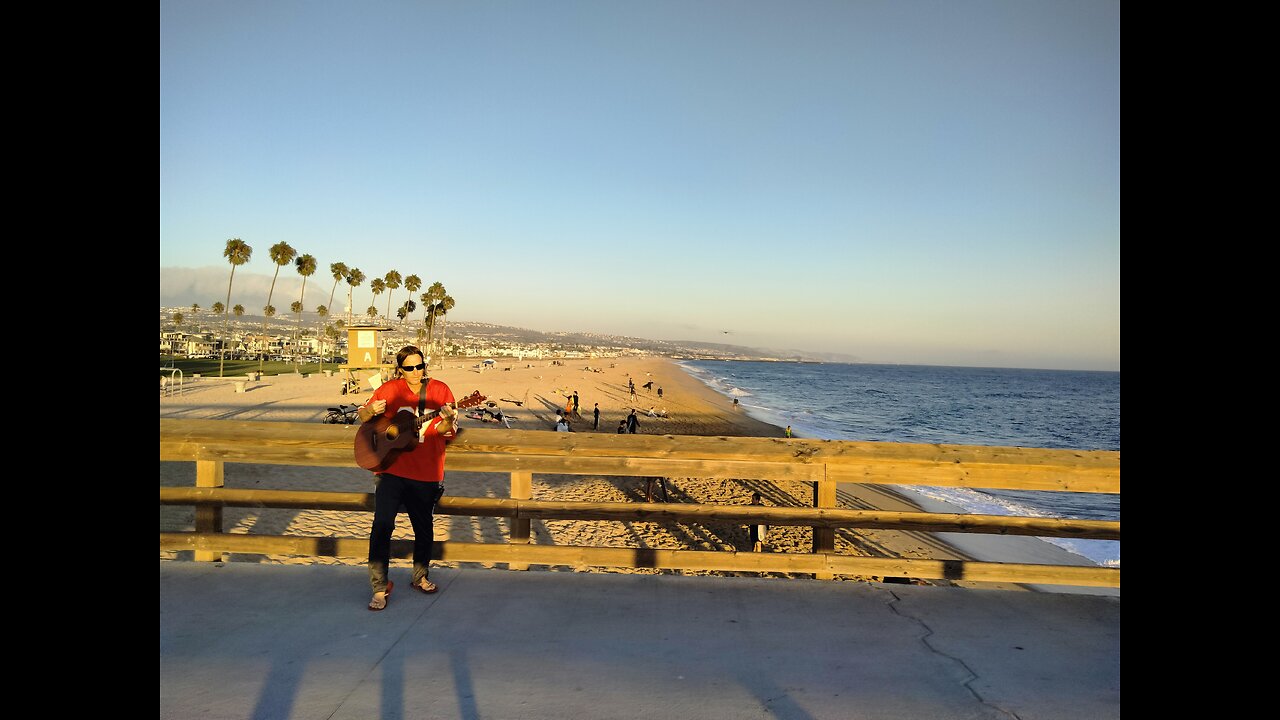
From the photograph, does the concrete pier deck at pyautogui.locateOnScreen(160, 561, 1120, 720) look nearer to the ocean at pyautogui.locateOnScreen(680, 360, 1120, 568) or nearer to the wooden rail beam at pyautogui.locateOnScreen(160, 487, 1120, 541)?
the wooden rail beam at pyautogui.locateOnScreen(160, 487, 1120, 541)

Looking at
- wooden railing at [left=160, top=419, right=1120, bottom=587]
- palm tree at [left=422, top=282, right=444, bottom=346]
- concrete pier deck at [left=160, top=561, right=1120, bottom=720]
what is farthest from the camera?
palm tree at [left=422, top=282, right=444, bottom=346]

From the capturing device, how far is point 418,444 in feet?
14.3

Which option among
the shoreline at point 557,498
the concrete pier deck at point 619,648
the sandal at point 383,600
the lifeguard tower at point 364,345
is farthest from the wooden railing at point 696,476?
the lifeguard tower at point 364,345

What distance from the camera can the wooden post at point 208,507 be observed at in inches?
195

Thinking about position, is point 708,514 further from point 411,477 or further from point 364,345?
point 364,345

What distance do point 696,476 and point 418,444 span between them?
1.96m

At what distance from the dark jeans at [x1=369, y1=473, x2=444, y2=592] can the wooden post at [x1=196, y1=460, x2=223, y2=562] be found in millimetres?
1586

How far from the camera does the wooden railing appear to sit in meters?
4.54

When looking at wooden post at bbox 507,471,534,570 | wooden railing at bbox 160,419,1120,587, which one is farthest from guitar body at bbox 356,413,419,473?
wooden post at bbox 507,471,534,570

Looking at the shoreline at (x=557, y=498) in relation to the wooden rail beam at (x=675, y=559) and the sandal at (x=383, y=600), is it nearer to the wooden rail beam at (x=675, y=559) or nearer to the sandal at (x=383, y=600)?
the wooden rail beam at (x=675, y=559)

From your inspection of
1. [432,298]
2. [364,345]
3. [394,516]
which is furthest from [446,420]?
[432,298]
